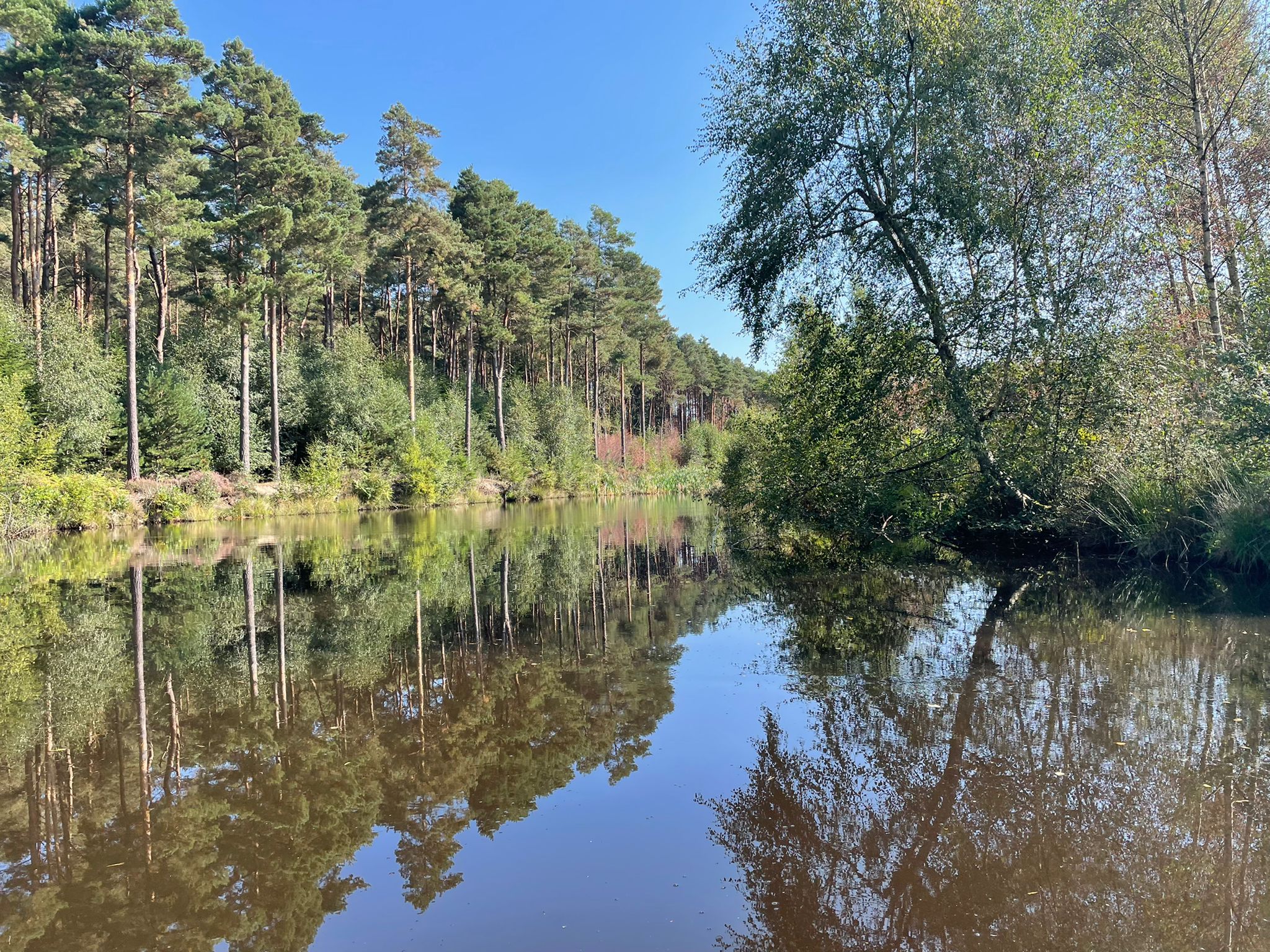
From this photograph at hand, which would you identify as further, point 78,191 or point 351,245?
point 351,245

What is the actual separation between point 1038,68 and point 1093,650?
9.69 m

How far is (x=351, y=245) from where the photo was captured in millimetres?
33375

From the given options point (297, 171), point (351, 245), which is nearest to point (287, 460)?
point (351, 245)

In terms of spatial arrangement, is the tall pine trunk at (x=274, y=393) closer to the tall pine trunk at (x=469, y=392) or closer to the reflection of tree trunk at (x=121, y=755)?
the tall pine trunk at (x=469, y=392)

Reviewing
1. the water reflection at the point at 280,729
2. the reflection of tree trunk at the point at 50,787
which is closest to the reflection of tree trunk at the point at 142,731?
the water reflection at the point at 280,729

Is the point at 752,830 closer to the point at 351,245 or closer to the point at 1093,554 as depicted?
the point at 1093,554

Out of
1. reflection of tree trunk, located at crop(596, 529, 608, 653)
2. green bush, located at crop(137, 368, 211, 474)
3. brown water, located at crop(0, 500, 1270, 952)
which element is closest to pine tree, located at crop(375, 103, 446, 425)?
green bush, located at crop(137, 368, 211, 474)

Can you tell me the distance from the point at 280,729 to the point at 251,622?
14.1 feet

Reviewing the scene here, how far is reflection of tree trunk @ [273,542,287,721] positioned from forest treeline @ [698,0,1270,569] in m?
9.48

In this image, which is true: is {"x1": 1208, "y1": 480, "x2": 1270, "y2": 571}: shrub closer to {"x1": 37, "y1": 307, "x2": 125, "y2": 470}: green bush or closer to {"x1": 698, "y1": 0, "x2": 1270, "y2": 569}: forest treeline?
{"x1": 698, "y1": 0, "x2": 1270, "y2": 569}: forest treeline

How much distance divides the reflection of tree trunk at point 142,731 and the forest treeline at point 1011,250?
1097cm

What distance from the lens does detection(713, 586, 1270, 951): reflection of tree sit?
2885 mm

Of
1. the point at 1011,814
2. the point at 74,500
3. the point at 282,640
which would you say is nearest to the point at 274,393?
the point at 74,500

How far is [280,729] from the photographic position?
5.27 m
